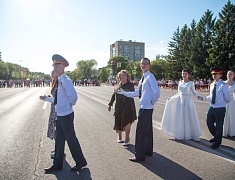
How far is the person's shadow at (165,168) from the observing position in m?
4.12

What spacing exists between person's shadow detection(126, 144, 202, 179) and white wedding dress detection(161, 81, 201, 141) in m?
1.58

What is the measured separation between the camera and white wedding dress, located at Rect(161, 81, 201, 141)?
6496 millimetres

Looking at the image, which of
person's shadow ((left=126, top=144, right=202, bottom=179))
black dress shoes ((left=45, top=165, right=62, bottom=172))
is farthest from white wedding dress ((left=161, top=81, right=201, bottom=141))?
black dress shoes ((left=45, top=165, right=62, bottom=172))

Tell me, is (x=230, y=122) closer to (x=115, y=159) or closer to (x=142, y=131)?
(x=142, y=131)

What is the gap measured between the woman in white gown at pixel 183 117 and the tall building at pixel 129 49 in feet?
534

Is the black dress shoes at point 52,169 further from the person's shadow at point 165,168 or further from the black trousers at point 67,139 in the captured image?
the person's shadow at point 165,168

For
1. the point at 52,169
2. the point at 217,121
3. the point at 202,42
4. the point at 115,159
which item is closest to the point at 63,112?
the point at 52,169

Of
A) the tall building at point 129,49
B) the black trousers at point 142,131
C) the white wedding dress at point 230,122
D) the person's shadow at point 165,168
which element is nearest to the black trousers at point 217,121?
the white wedding dress at point 230,122

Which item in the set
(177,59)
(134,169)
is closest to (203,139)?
(134,169)

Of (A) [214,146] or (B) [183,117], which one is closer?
(A) [214,146]

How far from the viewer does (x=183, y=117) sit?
6.56 meters

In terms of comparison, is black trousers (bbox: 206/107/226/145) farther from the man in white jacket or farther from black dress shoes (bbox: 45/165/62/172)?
black dress shoes (bbox: 45/165/62/172)

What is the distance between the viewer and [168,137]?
6805mm

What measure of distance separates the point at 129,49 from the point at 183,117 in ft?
550
